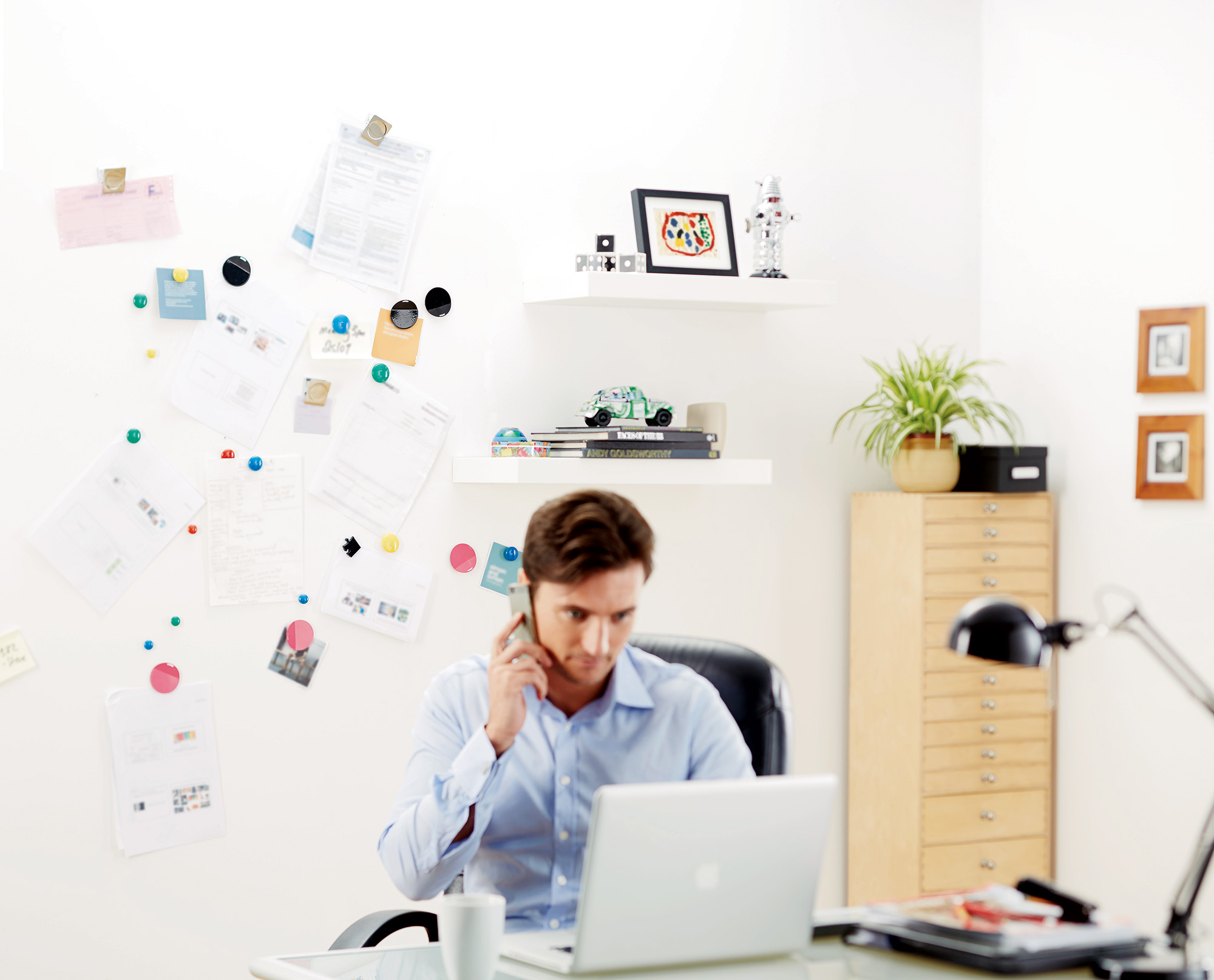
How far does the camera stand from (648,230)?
3.04 m

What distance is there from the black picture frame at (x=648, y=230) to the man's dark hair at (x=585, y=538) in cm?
122

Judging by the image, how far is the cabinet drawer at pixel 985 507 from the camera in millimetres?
3156

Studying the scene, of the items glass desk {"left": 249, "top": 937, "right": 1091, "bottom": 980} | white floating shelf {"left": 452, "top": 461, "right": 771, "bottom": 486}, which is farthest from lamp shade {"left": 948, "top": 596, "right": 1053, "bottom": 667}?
white floating shelf {"left": 452, "top": 461, "right": 771, "bottom": 486}

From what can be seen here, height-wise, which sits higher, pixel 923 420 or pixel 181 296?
pixel 181 296

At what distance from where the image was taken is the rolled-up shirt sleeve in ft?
5.78

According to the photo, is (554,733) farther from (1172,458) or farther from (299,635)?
(1172,458)

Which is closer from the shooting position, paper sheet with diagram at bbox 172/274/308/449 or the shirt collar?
the shirt collar

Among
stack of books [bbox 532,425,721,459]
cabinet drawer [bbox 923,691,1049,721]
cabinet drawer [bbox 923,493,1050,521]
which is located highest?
stack of books [bbox 532,425,721,459]

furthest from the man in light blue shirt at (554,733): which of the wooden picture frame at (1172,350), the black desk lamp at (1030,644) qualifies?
the wooden picture frame at (1172,350)

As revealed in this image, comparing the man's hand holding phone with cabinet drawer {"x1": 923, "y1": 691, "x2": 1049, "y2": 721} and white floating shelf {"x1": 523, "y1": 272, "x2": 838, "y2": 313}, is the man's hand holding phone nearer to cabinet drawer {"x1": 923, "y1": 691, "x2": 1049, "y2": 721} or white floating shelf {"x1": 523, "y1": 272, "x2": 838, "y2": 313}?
white floating shelf {"x1": 523, "y1": 272, "x2": 838, "y2": 313}

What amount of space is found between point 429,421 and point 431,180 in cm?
54

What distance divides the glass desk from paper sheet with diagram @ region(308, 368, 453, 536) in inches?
56.6

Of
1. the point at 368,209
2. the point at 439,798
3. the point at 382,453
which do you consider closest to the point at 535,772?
the point at 439,798

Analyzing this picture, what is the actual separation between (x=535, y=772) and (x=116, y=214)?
1.52 meters
